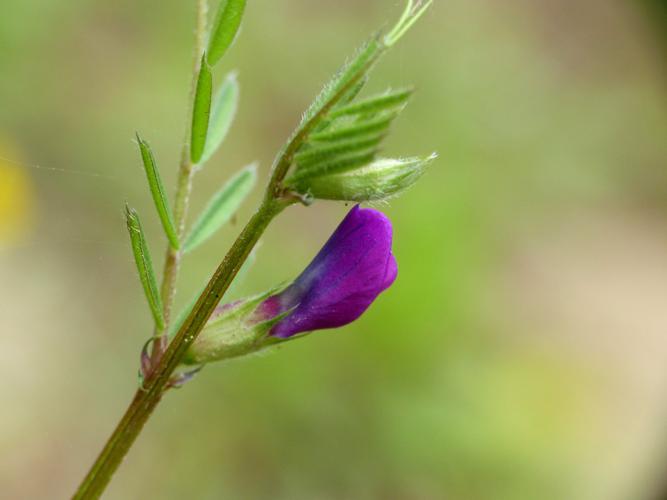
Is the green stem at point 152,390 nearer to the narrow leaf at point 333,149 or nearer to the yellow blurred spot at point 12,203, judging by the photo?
the narrow leaf at point 333,149

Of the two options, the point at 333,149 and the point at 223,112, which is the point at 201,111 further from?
the point at 223,112

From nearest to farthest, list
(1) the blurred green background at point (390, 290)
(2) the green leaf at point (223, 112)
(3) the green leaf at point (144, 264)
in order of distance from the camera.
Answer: (3) the green leaf at point (144, 264)
(2) the green leaf at point (223, 112)
(1) the blurred green background at point (390, 290)

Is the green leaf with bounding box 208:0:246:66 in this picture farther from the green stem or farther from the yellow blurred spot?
the yellow blurred spot

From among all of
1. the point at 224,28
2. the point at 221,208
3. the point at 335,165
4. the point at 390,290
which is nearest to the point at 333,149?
the point at 335,165

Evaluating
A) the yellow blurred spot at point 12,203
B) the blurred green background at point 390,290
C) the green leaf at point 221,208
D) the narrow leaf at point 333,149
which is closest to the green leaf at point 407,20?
the narrow leaf at point 333,149

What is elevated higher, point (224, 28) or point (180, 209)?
point (224, 28)

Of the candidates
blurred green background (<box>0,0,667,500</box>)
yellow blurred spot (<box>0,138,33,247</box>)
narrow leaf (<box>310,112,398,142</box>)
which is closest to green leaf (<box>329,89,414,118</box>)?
Result: narrow leaf (<box>310,112,398,142</box>)
